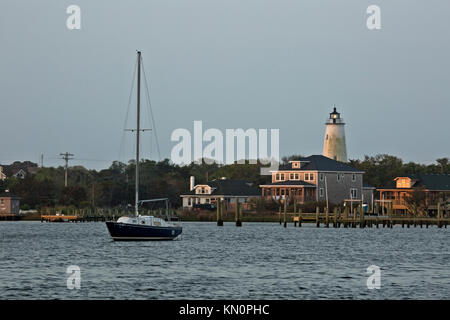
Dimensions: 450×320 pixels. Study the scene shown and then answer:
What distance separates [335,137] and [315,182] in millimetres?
20711

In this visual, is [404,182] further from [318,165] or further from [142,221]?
[142,221]

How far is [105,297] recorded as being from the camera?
1580 inches

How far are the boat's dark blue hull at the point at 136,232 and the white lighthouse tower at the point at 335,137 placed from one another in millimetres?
85478

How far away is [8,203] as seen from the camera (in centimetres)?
16338

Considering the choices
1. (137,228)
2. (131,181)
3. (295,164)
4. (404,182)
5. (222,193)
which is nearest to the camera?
(137,228)

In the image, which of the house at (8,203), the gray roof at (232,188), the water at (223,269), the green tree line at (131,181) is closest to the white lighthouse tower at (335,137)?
the green tree line at (131,181)

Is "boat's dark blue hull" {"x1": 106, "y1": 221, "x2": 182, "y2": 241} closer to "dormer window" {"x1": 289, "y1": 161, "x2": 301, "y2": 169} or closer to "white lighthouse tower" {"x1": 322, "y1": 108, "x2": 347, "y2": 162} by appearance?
"dormer window" {"x1": 289, "y1": 161, "x2": 301, "y2": 169}

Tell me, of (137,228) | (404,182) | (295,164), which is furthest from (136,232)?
(404,182)

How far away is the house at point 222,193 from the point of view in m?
150

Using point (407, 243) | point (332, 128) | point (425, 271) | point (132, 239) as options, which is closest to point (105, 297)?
point (425, 271)

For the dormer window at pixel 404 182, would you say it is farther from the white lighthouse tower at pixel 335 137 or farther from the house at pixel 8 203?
the house at pixel 8 203
